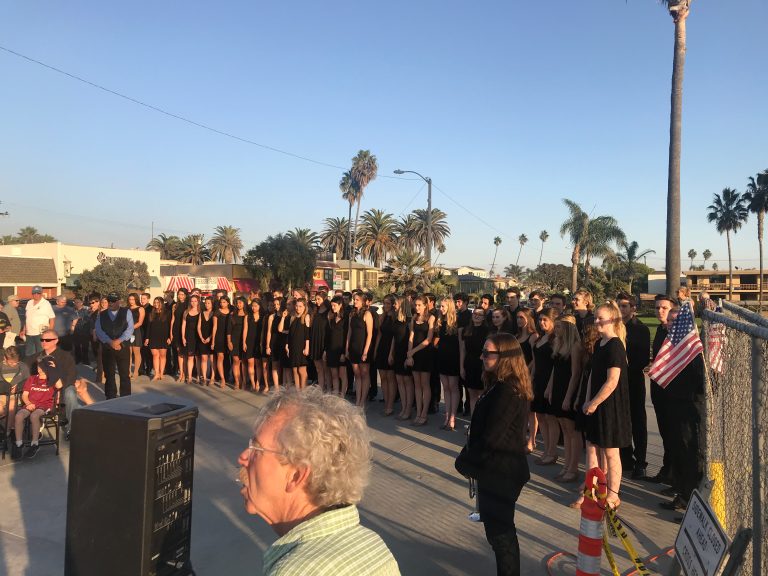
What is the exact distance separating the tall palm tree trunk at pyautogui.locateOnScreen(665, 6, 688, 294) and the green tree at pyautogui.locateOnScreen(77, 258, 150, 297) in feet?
110

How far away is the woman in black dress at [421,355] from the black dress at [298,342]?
242 centimetres

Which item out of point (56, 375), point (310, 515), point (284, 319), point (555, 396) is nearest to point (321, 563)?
point (310, 515)

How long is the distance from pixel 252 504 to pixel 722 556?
1898mm

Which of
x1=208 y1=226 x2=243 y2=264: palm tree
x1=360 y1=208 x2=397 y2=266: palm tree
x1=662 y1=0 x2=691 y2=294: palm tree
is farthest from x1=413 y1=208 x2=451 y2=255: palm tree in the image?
x1=662 y1=0 x2=691 y2=294: palm tree

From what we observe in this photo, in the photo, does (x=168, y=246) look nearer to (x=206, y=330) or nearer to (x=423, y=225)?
(x=423, y=225)

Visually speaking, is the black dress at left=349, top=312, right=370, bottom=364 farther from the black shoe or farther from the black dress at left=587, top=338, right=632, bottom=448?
the black shoe

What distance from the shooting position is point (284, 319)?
10461 millimetres

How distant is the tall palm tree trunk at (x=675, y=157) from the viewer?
12938 mm

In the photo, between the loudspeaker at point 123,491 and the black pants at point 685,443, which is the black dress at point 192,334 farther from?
the black pants at point 685,443

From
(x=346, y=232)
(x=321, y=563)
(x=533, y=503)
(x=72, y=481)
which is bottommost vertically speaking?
(x=533, y=503)

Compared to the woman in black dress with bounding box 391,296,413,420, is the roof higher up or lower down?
higher up

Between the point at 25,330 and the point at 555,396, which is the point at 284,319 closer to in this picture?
the point at 25,330

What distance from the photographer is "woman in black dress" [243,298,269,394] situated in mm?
10797

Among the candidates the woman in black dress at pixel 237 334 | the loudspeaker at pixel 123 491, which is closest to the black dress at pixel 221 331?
the woman in black dress at pixel 237 334
